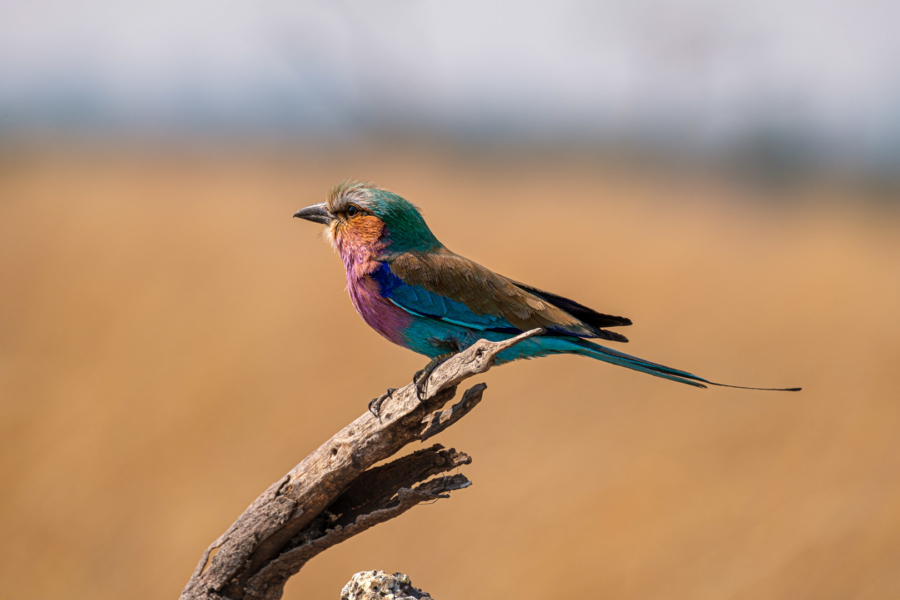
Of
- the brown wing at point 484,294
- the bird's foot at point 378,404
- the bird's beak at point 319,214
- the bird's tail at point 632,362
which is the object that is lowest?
the bird's tail at point 632,362

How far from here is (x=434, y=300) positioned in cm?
304

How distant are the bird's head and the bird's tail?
2.95 ft

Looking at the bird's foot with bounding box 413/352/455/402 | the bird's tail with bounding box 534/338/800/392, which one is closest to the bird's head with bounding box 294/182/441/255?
the bird's foot with bounding box 413/352/455/402

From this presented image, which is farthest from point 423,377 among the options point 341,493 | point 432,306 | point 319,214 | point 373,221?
point 319,214

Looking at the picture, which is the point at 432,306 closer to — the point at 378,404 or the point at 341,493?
the point at 378,404

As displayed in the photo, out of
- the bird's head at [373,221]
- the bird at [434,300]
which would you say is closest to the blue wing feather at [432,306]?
the bird at [434,300]

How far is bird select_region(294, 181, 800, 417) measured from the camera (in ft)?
9.93

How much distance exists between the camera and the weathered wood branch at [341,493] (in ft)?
9.03

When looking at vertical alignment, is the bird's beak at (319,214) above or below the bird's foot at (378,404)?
above

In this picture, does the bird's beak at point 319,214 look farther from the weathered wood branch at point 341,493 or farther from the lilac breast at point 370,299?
the weathered wood branch at point 341,493

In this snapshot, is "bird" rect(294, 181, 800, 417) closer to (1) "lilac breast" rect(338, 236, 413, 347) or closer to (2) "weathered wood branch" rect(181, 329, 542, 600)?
(1) "lilac breast" rect(338, 236, 413, 347)

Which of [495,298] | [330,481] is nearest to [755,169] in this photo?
[495,298]

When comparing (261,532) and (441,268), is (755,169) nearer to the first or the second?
(441,268)

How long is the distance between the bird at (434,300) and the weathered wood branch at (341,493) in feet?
0.54
